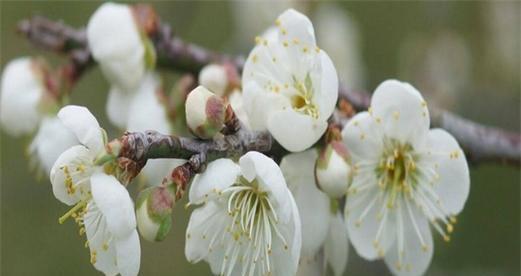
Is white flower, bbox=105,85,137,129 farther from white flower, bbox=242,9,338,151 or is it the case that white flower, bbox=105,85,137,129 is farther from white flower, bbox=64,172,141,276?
white flower, bbox=64,172,141,276

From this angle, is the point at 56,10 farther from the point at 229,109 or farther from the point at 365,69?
the point at 229,109

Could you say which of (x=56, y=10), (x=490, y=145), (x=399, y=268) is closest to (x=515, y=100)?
(x=490, y=145)

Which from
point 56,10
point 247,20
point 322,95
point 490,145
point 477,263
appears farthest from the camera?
point 56,10

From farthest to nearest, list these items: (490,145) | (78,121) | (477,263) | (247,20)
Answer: (247,20) → (477,263) → (490,145) → (78,121)

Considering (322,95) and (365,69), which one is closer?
(322,95)

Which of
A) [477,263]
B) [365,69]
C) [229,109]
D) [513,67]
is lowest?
[477,263]

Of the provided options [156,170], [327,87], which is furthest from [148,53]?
[327,87]

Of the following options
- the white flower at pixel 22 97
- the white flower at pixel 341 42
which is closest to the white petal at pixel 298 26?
the white flower at pixel 22 97

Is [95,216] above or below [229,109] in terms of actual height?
below
